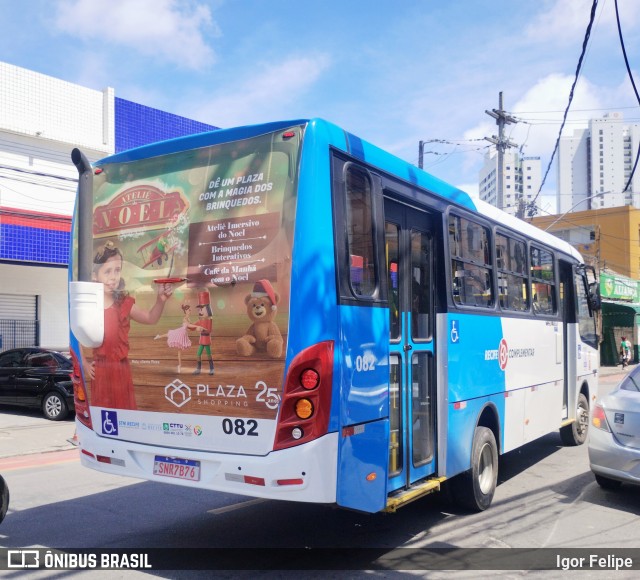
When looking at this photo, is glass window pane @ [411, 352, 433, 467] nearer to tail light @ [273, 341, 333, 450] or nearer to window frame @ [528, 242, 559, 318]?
tail light @ [273, 341, 333, 450]

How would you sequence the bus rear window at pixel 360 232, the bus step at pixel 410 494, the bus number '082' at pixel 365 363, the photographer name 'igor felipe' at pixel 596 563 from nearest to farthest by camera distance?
the bus number '082' at pixel 365 363 → the bus rear window at pixel 360 232 → the bus step at pixel 410 494 → the photographer name 'igor felipe' at pixel 596 563

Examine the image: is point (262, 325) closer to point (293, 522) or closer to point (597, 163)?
point (293, 522)

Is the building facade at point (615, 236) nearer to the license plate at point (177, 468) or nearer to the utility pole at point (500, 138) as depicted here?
the utility pole at point (500, 138)

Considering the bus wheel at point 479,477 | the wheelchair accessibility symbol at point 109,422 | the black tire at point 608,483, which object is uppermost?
the wheelchair accessibility symbol at point 109,422

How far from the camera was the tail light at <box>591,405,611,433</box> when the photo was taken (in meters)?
7.32

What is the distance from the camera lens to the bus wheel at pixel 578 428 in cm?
A: 1077

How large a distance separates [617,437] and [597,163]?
92.3 m

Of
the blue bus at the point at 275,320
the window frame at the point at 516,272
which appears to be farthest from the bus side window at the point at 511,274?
the blue bus at the point at 275,320

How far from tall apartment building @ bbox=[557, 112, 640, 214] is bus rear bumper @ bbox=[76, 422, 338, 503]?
73598mm

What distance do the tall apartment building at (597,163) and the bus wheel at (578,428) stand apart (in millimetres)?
66273

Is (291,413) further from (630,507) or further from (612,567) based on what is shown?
(630,507)

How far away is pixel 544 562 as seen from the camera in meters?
5.41

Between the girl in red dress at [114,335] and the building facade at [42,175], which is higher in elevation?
the building facade at [42,175]

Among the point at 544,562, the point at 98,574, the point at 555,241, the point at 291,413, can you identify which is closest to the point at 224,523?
the point at 98,574
